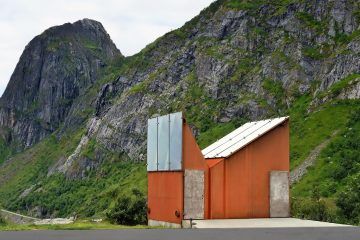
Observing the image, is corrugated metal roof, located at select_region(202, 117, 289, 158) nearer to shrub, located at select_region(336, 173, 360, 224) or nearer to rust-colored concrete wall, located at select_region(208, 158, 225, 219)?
rust-colored concrete wall, located at select_region(208, 158, 225, 219)

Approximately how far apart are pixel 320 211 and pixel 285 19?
439ft

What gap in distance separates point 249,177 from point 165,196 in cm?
478

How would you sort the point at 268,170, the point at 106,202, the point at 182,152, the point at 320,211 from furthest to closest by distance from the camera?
the point at 106,202, the point at 320,211, the point at 268,170, the point at 182,152

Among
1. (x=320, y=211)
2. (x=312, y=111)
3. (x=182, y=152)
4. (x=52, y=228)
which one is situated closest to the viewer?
(x=52, y=228)

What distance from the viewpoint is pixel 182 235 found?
21.5 meters

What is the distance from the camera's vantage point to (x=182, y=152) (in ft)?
98.1

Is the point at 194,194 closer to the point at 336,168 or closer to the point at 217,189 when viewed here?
the point at 217,189

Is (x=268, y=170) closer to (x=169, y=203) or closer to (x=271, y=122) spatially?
(x=271, y=122)

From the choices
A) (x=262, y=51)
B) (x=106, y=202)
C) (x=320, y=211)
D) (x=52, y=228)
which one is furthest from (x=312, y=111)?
(x=52, y=228)

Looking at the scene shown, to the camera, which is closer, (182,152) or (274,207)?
(182,152)

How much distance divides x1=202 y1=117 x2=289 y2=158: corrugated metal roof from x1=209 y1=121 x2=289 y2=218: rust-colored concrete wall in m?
0.27

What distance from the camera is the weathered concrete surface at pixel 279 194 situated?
→ 111 feet

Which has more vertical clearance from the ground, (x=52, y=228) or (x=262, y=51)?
(x=262, y=51)

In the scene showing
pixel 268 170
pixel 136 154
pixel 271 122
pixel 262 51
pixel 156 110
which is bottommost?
pixel 268 170
